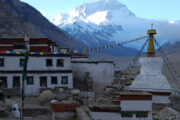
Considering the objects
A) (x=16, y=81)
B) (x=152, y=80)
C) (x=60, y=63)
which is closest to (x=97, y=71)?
(x=60, y=63)

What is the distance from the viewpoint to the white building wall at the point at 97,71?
3023cm

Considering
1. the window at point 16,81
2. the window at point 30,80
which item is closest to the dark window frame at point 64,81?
the window at point 30,80

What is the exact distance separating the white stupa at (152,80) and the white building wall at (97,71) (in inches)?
355

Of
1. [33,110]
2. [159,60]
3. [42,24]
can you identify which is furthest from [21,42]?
[42,24]

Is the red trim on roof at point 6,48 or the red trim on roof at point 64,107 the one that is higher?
the red trim on roof at point 6,48

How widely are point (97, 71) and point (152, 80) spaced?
33.8 ft

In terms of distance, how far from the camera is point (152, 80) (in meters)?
20.9

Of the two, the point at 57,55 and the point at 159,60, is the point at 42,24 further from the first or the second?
the point at 159,60

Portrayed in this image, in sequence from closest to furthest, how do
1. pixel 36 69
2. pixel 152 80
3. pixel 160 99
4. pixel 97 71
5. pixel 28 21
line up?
pixel 160 99 → pixel 152 80 → pixel 36 69 → pixel 97 71 → pixel 28 21

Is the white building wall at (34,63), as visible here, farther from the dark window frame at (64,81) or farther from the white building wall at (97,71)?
the white building wall at (97,71)

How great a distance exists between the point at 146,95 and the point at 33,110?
9154 mm

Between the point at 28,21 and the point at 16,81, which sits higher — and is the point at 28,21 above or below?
above

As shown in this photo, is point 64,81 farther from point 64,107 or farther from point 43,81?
point 64,107

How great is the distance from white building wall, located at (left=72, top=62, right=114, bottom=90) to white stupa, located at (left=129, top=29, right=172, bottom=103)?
29.6 ft
